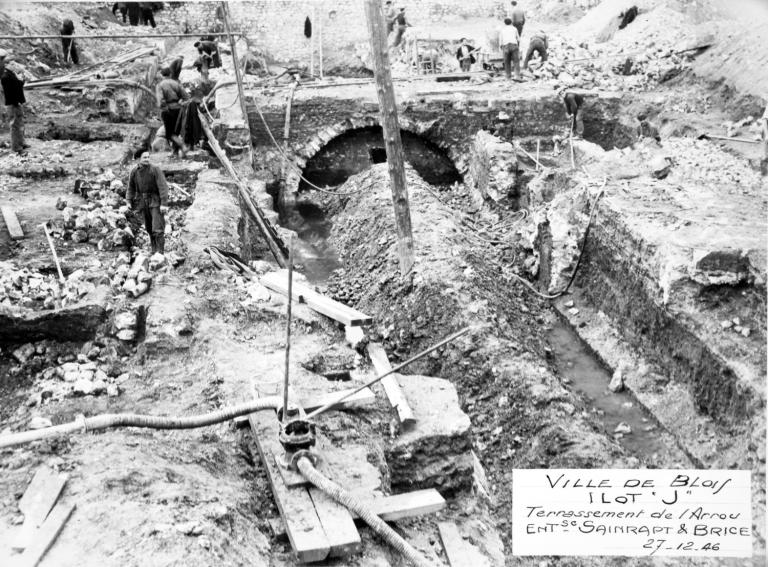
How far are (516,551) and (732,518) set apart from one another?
3.40 ft

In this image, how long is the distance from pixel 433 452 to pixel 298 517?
1.63 m

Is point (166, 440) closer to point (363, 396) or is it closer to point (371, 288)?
point (363, 396)

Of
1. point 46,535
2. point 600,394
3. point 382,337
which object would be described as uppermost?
point 46,535

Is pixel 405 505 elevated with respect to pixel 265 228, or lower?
lower

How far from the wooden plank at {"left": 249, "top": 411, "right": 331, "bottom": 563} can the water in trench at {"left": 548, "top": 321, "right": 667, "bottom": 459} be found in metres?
4.01

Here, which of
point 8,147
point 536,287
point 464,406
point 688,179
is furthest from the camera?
point 8,147

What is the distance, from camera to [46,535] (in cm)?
361

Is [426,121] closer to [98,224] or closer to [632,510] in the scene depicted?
[98,224]

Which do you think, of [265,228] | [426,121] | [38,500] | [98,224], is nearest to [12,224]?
[98,224]

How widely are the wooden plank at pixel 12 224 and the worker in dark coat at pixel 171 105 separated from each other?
3.49 metres

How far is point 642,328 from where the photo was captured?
812 centimetres

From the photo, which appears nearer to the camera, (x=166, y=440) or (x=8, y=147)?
(x=166, y=440)

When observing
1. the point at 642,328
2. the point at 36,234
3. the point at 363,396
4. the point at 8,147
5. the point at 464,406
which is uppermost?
the point at 8,147

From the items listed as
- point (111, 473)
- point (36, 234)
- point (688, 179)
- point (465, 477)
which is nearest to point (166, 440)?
point (111, 473)
